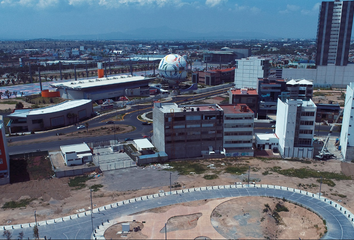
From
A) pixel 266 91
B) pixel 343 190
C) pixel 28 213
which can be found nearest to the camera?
pixel 28 213

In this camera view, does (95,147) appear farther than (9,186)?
Result: Yes

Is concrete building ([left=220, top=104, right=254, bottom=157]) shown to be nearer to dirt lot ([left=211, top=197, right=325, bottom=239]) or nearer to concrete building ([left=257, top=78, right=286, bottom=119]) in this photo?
dirt lot ([left=211, top=197, right=325, bottom=239])

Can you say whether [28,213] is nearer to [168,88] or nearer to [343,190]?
[343,190]

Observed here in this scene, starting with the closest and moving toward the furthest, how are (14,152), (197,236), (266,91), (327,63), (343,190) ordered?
(197,236), (343,190), (14,152), (266,91), (327,63)

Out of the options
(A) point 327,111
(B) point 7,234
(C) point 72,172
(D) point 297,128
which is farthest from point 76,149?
(A) point 327,111

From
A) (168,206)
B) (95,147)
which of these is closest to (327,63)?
(95,147)

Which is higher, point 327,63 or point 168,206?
point 327,63

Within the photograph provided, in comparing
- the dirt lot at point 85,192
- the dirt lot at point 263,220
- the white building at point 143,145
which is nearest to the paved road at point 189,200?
the dirt lot at point 263,220

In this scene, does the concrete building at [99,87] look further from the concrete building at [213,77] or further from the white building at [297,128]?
the white building at [297,128]

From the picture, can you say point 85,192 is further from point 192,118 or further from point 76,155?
point 192,118
